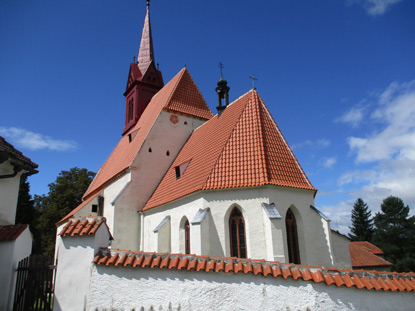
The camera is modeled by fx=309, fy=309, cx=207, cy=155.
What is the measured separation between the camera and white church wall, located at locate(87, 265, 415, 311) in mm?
4949

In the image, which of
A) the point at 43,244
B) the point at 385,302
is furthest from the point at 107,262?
the point at 43,244

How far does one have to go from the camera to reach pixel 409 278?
17.9 feet

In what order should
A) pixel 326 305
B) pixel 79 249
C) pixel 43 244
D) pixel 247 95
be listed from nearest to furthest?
pixel 326 305 < pixel 79 249 < pixel 247 95 < pixel 43 244

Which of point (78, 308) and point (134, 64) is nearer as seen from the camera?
point (78, 308)

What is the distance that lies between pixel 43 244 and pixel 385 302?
29052mm

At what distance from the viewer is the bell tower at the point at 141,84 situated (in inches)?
934

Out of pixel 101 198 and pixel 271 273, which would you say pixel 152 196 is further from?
pixel 271 273

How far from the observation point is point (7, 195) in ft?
27.6

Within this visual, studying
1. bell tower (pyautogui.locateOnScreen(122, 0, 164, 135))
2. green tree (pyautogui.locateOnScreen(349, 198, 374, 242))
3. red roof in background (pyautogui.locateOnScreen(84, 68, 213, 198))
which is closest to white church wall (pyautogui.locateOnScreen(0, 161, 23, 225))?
red roof in background (pyautogui.locateOnScreen(84, 68, 213, 198))

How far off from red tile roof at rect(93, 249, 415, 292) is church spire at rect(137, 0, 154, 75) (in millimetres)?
21643

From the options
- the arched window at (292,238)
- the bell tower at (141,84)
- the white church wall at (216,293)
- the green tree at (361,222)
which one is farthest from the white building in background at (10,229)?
the green tree at (361,222)

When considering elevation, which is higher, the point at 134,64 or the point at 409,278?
the point at 134,64

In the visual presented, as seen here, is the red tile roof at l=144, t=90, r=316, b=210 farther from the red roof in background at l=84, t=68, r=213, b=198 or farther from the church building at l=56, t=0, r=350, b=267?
the red roof in background at l=84, t=68, r=213, b=198

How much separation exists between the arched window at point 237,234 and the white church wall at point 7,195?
667 centimetres
